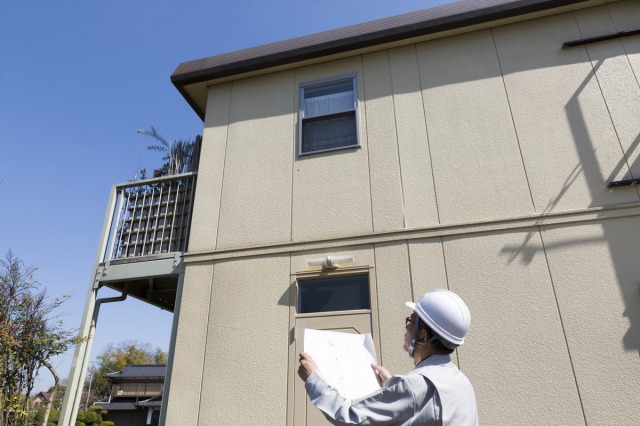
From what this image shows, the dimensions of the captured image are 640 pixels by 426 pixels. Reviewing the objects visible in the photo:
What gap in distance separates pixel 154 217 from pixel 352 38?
386 centimetres

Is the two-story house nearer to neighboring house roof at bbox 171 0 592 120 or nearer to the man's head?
neighboring house roof at bbox 171 0 592 120

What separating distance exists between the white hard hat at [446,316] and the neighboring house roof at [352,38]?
15.5 ft

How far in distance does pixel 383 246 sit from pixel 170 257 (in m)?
2.91

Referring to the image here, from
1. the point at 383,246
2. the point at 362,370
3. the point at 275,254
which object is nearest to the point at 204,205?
the point at 275,254

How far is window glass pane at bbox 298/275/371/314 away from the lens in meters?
4.51

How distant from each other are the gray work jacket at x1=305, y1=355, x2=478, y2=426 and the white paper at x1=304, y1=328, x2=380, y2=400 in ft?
0.61

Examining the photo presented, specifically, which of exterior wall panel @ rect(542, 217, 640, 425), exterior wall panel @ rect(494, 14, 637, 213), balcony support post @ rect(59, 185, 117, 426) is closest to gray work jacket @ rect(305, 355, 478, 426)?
exterior wall panel @ rect(542, 217, 640, 425)

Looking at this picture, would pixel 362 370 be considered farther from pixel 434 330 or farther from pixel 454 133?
pixel 454 133

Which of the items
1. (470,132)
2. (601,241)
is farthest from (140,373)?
(601,241)

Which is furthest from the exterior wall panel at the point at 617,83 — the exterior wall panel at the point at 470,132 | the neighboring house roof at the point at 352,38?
the exterior wall panel at the point at 470,132

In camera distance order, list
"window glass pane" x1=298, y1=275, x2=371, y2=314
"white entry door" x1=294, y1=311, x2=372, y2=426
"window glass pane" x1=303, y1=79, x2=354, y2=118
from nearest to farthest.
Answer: "white entry door" x1=294, y1=311, x2=372, y2=426 → "window glass pane" x1=298, y1=275, x2=371, y2=314 → "window glass pane" x1=303, y1=79, x2=354, y2=118

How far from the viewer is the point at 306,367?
5.58 feet

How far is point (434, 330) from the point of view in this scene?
5.38 feet

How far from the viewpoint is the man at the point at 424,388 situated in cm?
145
